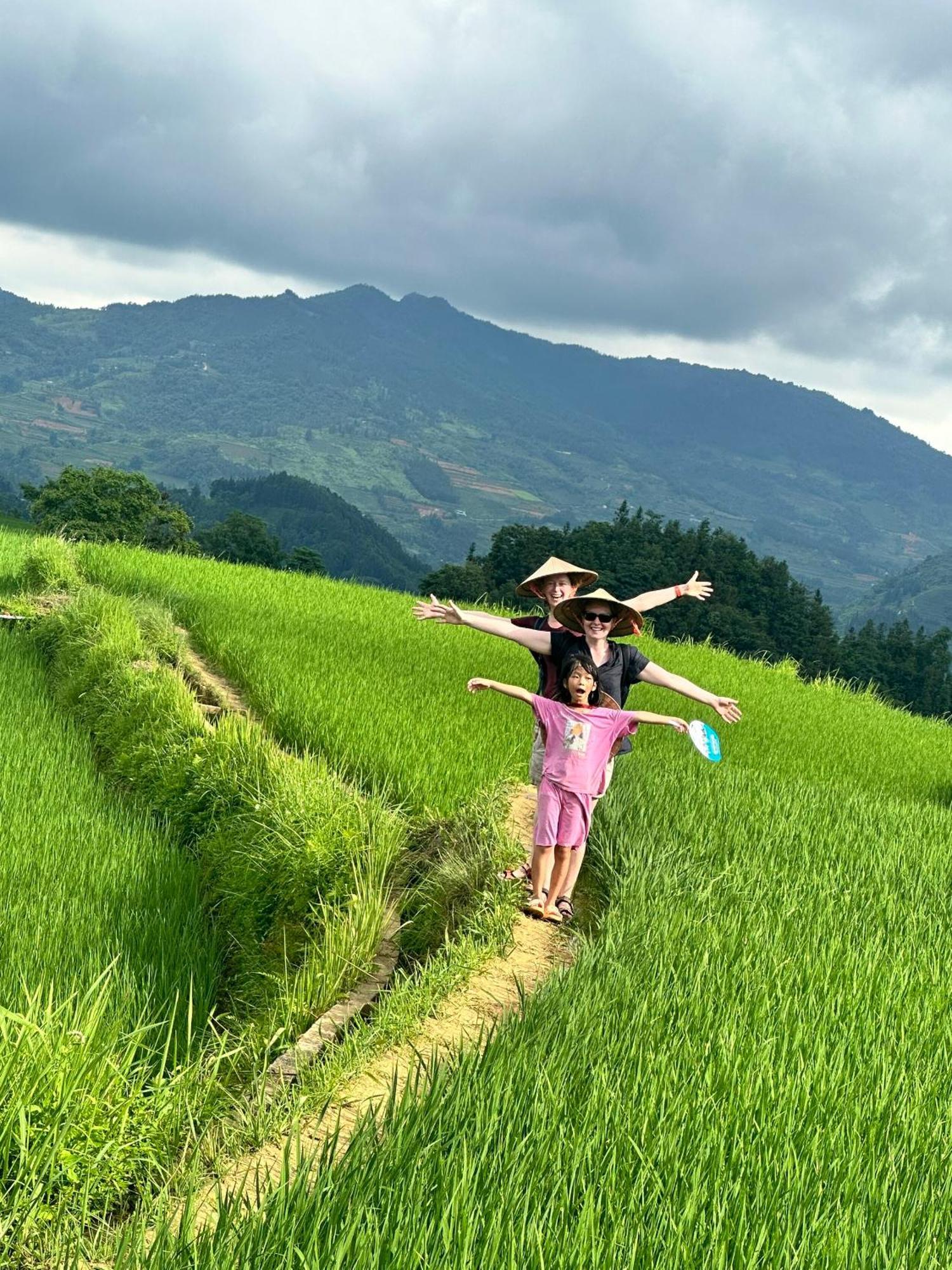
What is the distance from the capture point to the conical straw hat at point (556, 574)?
5402 millimetres

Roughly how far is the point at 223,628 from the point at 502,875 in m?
6.96

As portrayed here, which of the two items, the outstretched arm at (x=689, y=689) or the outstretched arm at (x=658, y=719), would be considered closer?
the outstretched arm at (x=658, y=719)

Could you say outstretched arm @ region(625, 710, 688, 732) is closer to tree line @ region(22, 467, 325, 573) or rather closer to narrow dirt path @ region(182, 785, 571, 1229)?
narrow dirt path @ region(182, 785, 571, 1229)

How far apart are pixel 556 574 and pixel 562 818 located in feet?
3.94

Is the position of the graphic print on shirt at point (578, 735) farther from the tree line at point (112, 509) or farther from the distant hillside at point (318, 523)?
the distant hillside at point (318, 523)

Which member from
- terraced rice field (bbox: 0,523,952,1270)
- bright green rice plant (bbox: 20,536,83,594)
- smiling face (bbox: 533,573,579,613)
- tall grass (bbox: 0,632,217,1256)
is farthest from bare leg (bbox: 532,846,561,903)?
bright green rice plant (bbox: 20,536,83,594)

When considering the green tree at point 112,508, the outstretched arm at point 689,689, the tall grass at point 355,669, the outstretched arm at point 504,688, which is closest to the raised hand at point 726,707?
the outstretched arm at point 689,689

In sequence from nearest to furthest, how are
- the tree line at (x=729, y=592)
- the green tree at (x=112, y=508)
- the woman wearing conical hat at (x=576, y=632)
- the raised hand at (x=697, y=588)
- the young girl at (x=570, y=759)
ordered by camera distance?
the young girl at (x=570, y=759)
the woman wearing conical hat at (x=576, y=632)
the raised hand at (x=697, y=588)
the green tree at (x=112, y=508)
the tree line at (x=729, y=592)

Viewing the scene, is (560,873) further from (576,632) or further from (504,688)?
(576,632)

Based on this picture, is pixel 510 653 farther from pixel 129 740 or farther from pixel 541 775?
pixel 541 775

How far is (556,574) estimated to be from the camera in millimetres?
5418

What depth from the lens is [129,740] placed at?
827cm

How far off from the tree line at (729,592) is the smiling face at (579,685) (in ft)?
119

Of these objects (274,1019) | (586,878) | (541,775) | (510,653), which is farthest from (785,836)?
(510,653)
